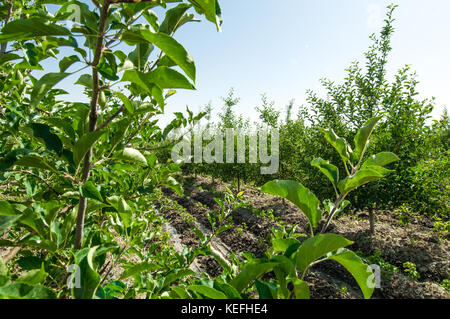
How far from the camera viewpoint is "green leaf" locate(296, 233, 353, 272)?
55 centimetres

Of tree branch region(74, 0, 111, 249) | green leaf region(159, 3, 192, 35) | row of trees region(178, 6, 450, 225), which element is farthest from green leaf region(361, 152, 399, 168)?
row of trees region(178, 6, 450, 225)

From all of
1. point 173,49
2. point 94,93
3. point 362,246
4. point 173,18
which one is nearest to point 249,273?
point 173,49

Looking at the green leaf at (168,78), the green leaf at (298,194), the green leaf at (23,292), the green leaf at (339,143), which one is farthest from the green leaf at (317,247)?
the green leaf at (23,292)

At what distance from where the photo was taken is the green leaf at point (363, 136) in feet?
2.50

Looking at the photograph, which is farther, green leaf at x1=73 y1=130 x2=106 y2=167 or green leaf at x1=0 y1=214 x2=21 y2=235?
green leaf at x1=73 y1=130 x2=106 y2=167

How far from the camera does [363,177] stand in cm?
68

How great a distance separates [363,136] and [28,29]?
100 cm

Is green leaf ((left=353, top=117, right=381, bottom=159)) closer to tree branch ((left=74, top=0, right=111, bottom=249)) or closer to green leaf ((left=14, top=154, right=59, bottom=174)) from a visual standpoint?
tree branch ((left=74, top=0, right=111, bottom=249))

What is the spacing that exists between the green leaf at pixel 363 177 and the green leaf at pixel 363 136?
0.11 m

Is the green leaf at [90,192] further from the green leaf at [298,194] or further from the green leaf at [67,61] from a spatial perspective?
the green leaf at [298,194]

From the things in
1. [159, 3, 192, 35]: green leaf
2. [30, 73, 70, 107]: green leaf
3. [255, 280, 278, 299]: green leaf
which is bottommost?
[255, 280, 278, 299]: green leaf

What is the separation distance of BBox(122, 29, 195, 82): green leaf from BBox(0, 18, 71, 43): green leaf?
0.23m

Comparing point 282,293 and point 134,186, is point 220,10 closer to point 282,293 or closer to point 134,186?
point 282,293
